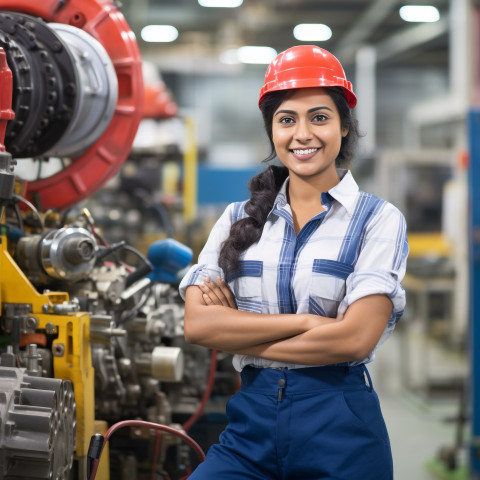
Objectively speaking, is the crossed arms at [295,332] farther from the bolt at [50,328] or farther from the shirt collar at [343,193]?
the bolt at [50,328]

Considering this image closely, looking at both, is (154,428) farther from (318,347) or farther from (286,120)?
(286,120)

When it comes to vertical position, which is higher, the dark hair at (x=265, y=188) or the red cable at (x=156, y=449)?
the dark hair at (x=265, y=188)

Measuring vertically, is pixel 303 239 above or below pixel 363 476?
above

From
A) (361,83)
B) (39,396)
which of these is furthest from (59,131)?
(361,83)

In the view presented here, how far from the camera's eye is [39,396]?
158cm

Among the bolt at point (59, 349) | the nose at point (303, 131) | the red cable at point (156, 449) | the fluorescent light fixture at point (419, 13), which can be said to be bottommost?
the red cable at point (156, 449)

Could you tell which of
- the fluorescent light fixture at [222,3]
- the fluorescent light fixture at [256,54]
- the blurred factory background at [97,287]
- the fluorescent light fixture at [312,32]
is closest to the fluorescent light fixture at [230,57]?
the fluorescent light fixture at [256,54]

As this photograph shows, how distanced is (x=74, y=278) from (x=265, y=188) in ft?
2.05

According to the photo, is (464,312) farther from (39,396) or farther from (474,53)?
(39,396)

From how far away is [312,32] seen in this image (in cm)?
1105

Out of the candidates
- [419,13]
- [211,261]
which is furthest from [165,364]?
[419,13]

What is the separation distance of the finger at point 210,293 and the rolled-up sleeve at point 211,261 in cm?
2

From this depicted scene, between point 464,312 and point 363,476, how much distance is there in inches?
226

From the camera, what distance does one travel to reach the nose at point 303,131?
1.55 meters
